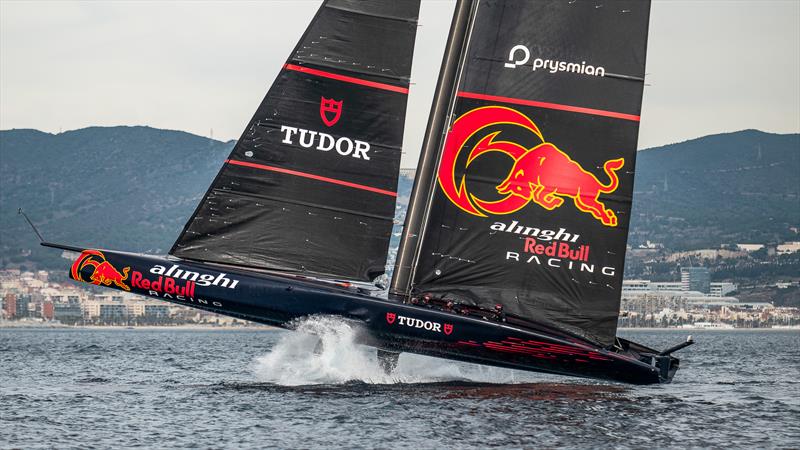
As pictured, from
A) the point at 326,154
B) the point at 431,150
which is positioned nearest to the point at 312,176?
the point at 326,154

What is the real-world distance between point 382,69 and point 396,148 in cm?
156

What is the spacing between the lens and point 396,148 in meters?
25.6

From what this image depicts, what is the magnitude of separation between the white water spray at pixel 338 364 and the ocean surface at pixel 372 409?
3cm

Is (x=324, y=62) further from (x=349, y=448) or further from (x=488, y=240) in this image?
(x=349, y=448)

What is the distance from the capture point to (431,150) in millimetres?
25781

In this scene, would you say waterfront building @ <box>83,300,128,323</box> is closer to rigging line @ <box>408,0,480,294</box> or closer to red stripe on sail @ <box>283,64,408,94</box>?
red stripe on sail @ <box>283,64,408,94</box>

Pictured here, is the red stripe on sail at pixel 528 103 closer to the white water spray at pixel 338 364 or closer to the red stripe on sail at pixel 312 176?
the red stripe on sail at pixel 312 176

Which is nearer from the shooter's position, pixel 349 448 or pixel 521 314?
pixel 349 448

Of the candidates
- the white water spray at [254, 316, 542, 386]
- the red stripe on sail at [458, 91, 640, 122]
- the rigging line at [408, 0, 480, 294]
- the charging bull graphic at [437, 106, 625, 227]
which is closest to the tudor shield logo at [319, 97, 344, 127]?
the rigging line at [408, 0, 480, 294]

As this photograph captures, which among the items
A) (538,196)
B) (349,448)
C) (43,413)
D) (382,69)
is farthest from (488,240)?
(43,413)

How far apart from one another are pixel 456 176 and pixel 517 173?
3.91 feet

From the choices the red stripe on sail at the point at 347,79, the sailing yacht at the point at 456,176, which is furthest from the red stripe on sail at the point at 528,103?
the red stripe on sail at the point at 347,79

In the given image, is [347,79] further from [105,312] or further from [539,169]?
[105,312]

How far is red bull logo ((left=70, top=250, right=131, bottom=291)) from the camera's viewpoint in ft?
83.6
